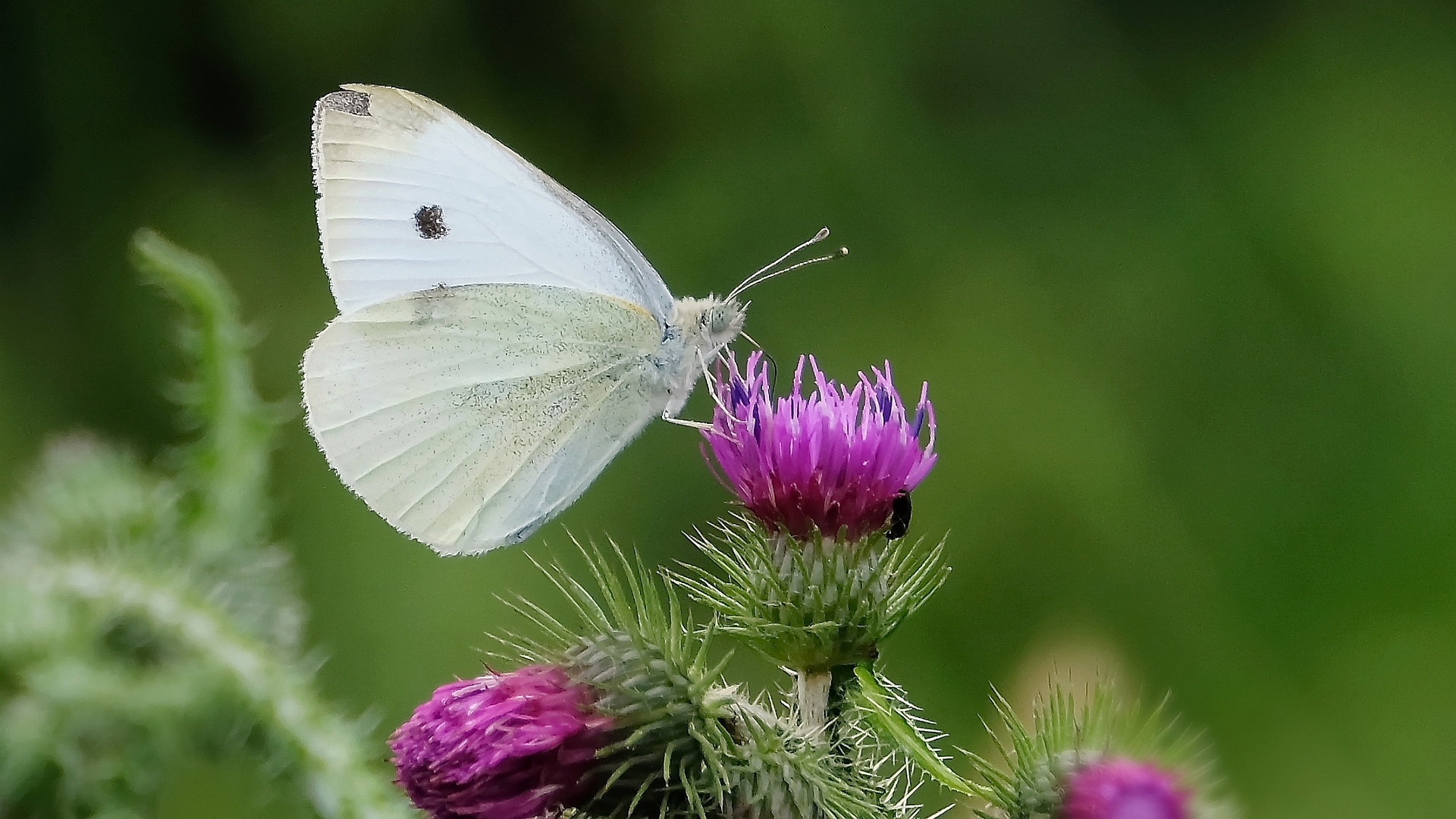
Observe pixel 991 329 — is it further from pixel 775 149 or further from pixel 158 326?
pixel 158 326

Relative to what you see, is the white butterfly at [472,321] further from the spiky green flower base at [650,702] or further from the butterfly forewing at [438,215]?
the spiky green flower base at [650,702]

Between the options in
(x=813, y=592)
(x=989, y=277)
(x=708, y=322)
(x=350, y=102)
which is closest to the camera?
(x=813, y=592)

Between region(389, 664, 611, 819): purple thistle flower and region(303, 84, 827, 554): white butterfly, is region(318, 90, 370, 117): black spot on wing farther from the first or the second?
region(389, 664, 611, 819): purple thistle flower

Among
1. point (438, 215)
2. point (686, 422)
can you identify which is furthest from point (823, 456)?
point (438, 215)

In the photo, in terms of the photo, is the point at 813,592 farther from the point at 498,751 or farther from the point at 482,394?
the point at 482,394

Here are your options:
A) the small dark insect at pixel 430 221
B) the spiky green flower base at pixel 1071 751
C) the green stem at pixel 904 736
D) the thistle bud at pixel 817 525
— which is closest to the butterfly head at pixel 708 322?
the thistle bud at pixel 817 525

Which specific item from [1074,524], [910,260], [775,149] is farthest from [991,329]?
[775,149]
